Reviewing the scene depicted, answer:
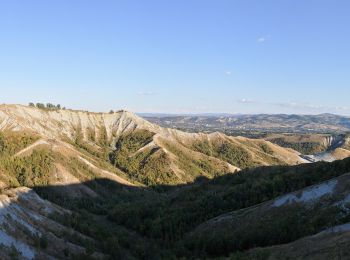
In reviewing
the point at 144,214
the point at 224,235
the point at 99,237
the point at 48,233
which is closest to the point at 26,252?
the point at 48,233

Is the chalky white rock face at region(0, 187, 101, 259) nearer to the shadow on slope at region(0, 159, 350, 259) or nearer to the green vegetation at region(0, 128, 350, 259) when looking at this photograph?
the shadow on slope at region(0, 159, 350, 259)

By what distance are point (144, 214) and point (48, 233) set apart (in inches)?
2197

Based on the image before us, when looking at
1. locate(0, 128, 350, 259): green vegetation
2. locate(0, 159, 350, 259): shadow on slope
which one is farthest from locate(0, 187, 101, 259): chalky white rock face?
locate(0, 128, 350, 259): green vegetation

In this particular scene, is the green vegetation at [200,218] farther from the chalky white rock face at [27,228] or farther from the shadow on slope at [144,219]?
the chalky white rock face at [27,228]

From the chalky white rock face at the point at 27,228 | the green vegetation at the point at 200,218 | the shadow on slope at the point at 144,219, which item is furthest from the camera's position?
the green vegetation at the point at 200,218

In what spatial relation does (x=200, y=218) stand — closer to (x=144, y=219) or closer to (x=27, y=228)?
(x=144, y=219)

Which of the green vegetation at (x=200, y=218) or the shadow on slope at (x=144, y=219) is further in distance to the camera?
the green vegetation at (x=200, y=218)

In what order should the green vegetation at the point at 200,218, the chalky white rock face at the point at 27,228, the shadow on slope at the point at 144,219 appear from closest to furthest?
the chalky white rock face at the point at 27,228, the shadow on slope at the point at 144,219, the green vegetation at the point at 200,218

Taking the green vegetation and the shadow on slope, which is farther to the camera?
the green vegetation

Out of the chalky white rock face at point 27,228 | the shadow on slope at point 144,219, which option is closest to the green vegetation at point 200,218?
the shadow on slope at point 144,219

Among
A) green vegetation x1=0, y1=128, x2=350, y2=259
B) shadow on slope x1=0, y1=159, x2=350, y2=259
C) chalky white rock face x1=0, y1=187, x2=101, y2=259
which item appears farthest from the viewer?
green vegetation x1=0, y1=128, x2=350, y2=259

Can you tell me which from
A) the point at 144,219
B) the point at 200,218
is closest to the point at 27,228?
the point at 200,218

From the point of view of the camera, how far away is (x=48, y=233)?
282ft

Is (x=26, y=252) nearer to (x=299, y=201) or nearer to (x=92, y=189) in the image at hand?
(x=299, y=201)
